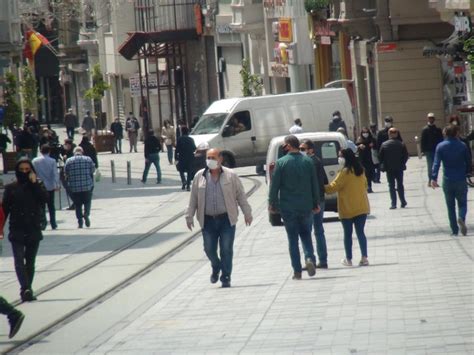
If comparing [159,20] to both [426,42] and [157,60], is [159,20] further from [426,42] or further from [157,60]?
[426,42]

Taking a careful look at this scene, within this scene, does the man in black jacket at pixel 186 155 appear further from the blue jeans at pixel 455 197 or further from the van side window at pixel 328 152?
the blue jeans at pixel 455 197

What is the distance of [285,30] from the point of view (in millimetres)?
58812

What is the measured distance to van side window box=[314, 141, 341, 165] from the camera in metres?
25.9

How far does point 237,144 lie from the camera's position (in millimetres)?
40562

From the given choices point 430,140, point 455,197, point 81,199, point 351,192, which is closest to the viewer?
point 351,192

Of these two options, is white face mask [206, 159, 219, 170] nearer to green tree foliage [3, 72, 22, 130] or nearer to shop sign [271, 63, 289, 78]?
green tree foliage [3, 72, 22, 130]

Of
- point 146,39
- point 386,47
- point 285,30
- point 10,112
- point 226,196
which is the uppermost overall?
point 146,39

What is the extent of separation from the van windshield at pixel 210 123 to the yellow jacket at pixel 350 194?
76.4 feet

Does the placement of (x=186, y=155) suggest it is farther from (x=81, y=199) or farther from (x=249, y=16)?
(x=249, y=16)

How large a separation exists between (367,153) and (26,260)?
16070 millimetres

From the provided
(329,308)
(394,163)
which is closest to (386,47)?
(394,163)

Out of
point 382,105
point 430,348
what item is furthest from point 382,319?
point 382,105

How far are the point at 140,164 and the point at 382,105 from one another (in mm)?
11573

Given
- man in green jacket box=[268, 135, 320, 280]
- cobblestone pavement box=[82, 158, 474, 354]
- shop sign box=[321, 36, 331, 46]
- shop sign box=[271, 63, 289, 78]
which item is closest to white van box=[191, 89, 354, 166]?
shop sign box=[321, 36, 331, 46]
